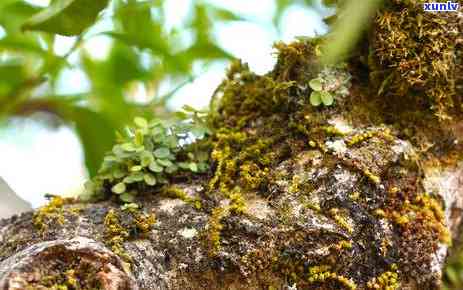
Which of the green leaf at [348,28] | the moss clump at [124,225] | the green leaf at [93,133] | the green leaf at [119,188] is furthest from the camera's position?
the green leaf at [93,133]

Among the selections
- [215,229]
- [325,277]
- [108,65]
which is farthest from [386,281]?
[108,65]

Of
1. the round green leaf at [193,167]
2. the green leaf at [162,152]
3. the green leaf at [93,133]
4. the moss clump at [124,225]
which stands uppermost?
the green leaf at [93,133]

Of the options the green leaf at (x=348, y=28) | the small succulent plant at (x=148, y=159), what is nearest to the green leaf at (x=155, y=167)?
the small succulent plant at (x=148, y=159)

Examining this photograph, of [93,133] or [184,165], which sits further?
[93,133]

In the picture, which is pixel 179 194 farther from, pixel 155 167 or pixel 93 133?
pixel 93 133

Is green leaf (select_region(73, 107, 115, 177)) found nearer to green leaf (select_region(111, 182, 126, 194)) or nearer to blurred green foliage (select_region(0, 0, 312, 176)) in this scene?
blurred green foliage (select_region(0, 0, 312, 176))

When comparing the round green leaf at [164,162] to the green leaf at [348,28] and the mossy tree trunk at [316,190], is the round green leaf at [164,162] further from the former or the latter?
the green leaf at [348,28]

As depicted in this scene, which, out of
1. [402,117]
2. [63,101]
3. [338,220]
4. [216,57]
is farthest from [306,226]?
[63,101]
